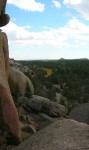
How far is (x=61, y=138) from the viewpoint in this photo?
1830 cm

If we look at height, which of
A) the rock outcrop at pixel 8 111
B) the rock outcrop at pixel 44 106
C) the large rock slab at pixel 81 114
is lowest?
the rock outcrop at pixel 44 106

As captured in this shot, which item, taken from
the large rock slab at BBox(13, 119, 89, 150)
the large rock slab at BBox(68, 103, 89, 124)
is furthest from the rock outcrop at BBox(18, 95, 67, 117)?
the large rock slab at BBox(13, 119, 89, 150)

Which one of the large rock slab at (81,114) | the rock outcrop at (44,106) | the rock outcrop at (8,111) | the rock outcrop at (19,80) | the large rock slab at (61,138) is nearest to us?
the large rock slab at (61,138)

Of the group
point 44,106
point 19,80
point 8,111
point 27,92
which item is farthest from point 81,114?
point 19,80

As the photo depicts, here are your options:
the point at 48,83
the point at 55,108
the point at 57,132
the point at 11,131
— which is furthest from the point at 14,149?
the point at 48,83

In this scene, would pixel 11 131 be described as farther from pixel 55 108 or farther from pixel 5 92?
pixel 55 108

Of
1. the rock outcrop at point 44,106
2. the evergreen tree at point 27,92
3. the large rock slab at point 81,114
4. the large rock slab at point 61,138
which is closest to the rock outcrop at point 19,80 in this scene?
the evergreen tree at point 27,92

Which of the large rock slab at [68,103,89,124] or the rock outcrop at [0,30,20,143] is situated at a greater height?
the rock outcrop at [0,30,20,143]

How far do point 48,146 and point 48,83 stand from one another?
61.7 metres

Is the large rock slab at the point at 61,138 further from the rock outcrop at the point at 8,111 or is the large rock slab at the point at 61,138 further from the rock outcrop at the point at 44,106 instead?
the rock outcrop at the point at 44,106

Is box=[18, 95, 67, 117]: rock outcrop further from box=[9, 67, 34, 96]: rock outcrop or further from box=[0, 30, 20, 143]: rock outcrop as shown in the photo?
box=[0, 30, 20, 143]: rock outcrop

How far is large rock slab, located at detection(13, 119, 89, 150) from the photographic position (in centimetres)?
1734

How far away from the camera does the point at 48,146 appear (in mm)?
17672

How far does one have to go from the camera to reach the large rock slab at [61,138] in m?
17.3
